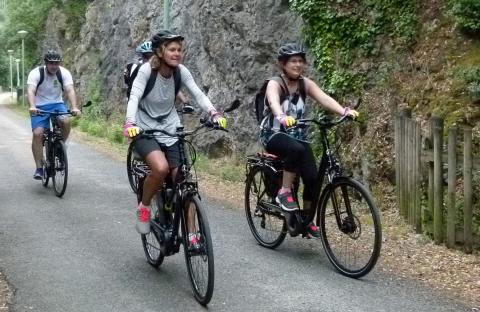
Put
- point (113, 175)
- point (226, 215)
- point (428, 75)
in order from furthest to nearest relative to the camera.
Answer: point (113, 175), point (428, 75), point (226, 215)

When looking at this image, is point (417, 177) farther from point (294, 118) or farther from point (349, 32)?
point (349, 32)

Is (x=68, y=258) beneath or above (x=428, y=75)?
beneath

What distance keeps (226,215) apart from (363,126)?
2.97 metres

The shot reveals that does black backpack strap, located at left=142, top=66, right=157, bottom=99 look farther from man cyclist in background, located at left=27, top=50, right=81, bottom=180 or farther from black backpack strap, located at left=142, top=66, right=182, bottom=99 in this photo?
man cyclist in background, located at left=27, top=50, right=81, bottom=180

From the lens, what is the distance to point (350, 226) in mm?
6027

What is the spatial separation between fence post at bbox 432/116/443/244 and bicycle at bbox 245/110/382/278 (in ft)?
4.57

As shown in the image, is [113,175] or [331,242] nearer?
[331,242]

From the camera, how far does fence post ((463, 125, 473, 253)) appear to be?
22.0ft

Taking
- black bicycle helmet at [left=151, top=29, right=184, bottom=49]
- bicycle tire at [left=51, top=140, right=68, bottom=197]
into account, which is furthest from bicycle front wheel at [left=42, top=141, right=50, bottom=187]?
black bicycle helmet at [left=151, top=29, right=184, bottom=49]

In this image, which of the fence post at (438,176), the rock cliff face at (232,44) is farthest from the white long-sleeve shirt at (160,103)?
the rock cliff face at (232,44)

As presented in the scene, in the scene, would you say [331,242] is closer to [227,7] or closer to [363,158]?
[363,158]

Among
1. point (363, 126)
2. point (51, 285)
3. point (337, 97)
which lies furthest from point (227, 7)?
point (51, 285)

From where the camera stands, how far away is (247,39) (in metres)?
14.1

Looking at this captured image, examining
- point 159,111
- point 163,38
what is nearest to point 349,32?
point 159,111
